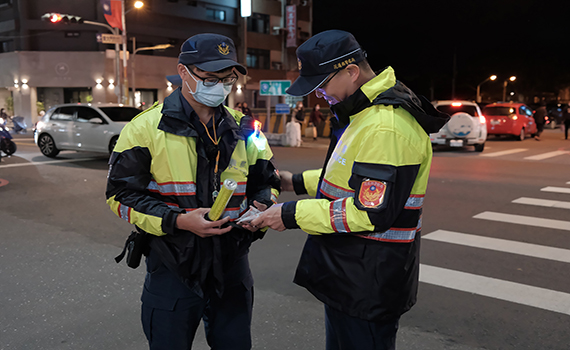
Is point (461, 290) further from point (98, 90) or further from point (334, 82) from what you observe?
point (98, 90)

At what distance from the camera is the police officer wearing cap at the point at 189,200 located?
2377 millimetres

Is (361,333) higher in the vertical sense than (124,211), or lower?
lower

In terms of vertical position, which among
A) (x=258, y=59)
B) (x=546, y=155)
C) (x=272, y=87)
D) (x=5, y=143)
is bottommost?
(x=546, y=155)

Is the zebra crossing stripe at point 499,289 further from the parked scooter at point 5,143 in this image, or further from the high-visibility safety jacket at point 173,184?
the parked scooter at point 5,143

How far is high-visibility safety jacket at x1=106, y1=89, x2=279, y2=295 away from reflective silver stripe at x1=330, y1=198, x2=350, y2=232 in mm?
565

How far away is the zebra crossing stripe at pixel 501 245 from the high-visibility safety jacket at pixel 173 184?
4.50m

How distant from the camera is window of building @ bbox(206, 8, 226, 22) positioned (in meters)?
45.6

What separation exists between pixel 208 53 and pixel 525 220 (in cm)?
653

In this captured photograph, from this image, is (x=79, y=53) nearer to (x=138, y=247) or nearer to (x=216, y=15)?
(x=216, y=15)

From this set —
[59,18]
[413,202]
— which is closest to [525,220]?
[413,202]

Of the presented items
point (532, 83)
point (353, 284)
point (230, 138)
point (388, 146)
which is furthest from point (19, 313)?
point (532, 83)

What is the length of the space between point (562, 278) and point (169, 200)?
4.32 meters

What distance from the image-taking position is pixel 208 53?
8.17 feet

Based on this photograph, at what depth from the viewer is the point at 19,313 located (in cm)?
415
